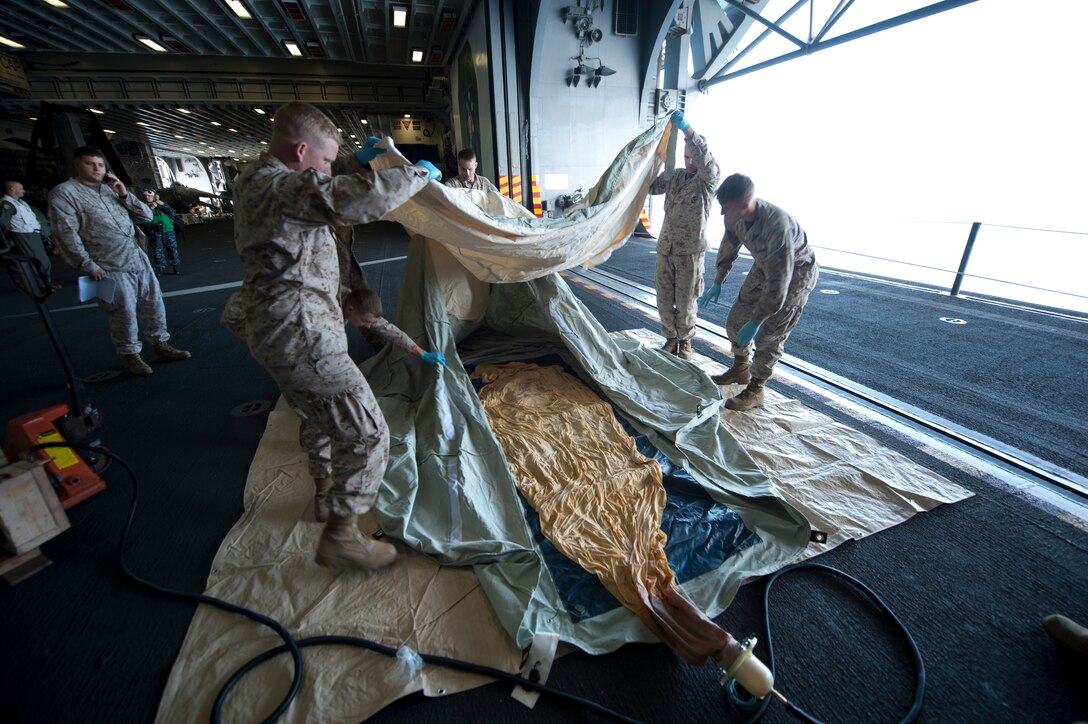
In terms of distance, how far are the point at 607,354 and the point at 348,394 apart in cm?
157

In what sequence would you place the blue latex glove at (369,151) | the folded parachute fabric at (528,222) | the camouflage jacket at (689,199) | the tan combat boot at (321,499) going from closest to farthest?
the blue latex glove at (369,151) < the tan combat boot at (321,499) < the folded parachute fabric at (528,222) < the camouflage jacket at (689,199)

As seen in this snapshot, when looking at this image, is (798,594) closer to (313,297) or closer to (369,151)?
(313,297)

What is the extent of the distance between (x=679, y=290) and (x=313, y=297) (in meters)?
2.34

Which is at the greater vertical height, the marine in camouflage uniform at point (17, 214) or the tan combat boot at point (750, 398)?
the marine in camouflage uniform at point (17, 214)

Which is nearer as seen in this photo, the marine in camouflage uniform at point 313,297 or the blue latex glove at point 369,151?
the marine in camouflage uniform at point 313,297

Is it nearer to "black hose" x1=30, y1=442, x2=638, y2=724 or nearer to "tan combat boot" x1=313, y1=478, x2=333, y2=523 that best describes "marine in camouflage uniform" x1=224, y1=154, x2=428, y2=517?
"tan combat boot" x1=313, y1=478, x2=333, y2=523

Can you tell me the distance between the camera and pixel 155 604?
1.36 metres

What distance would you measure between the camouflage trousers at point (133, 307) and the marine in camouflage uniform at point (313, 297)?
2364 mm

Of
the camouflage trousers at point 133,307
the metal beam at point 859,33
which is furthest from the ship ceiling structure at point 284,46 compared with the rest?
the camouflage trousers at point 133,307

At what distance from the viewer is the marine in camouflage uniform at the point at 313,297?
1116 mm

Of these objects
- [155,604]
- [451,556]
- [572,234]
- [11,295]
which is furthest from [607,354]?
[11,295]

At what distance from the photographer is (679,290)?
294 centimetres

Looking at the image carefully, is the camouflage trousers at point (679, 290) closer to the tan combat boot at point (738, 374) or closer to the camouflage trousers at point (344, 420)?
the tan combat boot at point (738, 374)

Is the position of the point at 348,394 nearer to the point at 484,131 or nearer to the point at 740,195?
the point at 740,195
